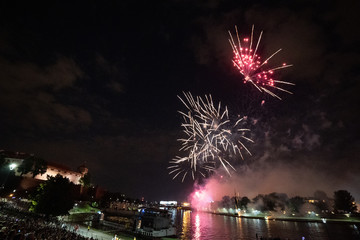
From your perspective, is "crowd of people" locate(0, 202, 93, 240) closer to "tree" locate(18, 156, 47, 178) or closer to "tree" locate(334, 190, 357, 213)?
"tree" locate(18, 156, 47, 178)

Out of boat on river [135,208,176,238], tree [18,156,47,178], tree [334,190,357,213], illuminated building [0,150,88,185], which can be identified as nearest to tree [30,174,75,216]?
boat on river [135,208,176,238]

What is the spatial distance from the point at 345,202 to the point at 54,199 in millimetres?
147000

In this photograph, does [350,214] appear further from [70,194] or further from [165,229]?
[70,194]

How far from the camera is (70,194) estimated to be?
45000 mm

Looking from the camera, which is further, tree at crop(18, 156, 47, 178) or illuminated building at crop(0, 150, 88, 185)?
illuminated building at crop(0, 150, 88, 185)

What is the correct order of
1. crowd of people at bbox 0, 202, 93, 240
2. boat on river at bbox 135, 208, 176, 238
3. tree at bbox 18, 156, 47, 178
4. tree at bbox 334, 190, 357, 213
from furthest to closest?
tree at bbox 334, 190, 357, 213, tree at bbox 18, 156, 47, 178, boat on river at bbox 135, 208, 176, 238, crowd of people at bbox 0, 202, 93, 240

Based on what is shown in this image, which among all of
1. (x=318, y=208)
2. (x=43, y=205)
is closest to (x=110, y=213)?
(x=43, y=205)

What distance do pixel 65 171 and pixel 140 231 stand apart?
7834 cm

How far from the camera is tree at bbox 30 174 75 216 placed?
4012 centimetres

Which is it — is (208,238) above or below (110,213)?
below

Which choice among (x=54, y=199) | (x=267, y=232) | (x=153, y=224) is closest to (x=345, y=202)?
(x=267, y=232)

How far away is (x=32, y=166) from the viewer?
76875 mm

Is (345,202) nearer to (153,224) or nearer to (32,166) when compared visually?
(153,224)

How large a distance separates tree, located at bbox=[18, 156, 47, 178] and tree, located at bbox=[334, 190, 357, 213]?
16012 centimetres
